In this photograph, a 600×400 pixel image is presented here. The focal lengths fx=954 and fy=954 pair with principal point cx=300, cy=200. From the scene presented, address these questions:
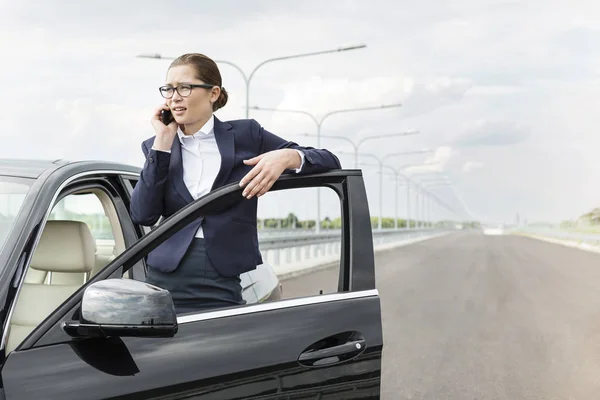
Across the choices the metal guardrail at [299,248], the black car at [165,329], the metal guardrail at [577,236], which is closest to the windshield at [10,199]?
the black car at [165,329]

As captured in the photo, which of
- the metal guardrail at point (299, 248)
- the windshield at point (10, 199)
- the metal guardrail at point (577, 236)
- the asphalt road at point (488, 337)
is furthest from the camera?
the metal guardrail at point (577, 236)

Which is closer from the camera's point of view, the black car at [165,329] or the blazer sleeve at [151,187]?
the black car at [165,329]

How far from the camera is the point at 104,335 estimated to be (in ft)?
8.02

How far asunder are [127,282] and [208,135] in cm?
98

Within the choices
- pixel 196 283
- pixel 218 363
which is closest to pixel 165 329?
pixel 218 363

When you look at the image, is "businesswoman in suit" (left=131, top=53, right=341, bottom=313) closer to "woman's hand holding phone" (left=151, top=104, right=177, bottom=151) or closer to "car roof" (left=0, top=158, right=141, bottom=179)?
"woman's hand holding phone" (left=151, top=104, right=177, bottom=151)

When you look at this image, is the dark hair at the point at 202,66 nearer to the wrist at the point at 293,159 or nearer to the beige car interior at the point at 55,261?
the wrist at the point at 293,159

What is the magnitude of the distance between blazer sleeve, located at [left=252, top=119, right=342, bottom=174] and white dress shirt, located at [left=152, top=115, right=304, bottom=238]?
0.58 ft

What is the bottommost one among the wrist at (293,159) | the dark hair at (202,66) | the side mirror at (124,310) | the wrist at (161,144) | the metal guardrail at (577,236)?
the metal guardrail at (577,236)

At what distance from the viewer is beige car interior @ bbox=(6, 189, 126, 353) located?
3367 mm

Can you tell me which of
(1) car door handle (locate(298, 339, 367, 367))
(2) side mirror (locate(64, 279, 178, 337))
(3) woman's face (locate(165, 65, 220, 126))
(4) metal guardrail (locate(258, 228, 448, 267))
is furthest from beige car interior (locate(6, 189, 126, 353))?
(4) metal guardrail (locate(258, 228, 448, 267))

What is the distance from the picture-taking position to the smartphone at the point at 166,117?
130 inches

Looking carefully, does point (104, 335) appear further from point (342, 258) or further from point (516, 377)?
point (516, 377)

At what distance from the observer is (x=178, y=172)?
10.6 ft
